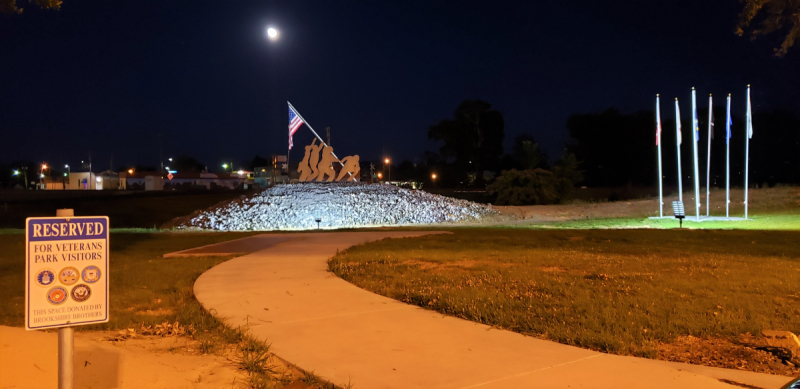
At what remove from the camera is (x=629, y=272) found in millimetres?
10211

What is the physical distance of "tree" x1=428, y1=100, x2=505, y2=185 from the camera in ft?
243

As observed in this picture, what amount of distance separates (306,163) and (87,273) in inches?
1385

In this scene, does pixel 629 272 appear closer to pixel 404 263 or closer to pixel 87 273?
pixel 404 263

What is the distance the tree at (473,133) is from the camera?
7394 centimetres

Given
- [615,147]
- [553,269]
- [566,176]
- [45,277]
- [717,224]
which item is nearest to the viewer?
[45,277]

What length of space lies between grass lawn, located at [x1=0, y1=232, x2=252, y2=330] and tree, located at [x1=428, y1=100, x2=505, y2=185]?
60523 millimetres

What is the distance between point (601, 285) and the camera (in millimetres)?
8805

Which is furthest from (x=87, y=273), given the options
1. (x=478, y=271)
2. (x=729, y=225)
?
(x=729, y=225)

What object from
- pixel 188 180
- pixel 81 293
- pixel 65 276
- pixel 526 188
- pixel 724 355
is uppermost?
pixel 188 180

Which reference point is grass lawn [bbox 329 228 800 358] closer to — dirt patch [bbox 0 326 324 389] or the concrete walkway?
the concrete walkway

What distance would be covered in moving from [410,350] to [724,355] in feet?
10.1

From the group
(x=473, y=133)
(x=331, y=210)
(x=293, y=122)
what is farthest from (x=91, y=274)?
(x=473, y=133)

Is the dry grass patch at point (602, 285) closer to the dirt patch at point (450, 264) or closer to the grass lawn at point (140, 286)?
the dirt patch at point (450, 264)

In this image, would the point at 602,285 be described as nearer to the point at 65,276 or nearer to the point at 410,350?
the point at 410,350
